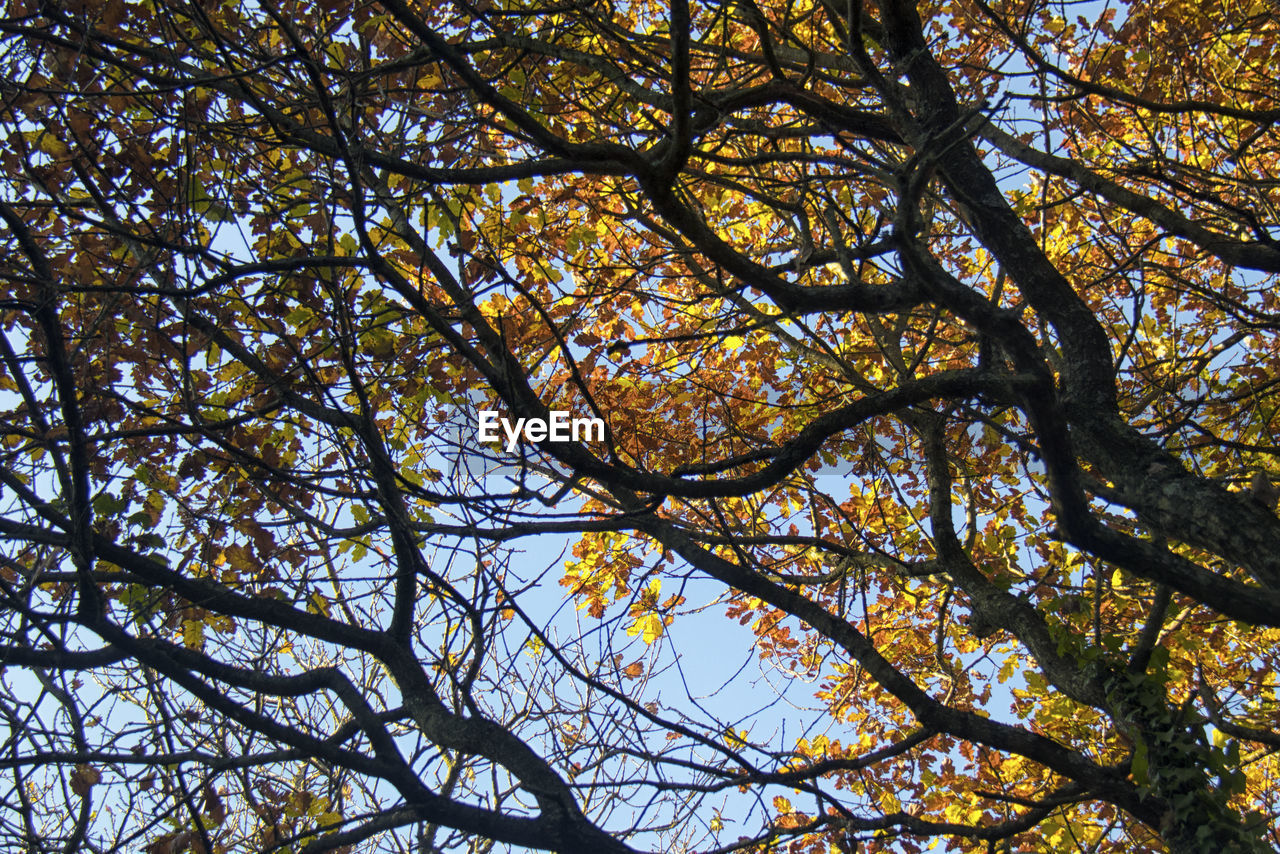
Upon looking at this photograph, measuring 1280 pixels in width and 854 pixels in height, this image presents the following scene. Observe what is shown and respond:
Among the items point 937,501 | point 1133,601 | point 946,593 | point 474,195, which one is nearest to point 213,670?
point 474,195

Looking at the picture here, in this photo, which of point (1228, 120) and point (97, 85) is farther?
point (1228, 120)

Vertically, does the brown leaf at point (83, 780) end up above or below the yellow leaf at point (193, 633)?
below

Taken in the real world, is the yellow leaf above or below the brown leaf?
above

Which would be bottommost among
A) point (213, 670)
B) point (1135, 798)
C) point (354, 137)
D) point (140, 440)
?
point (1135, 798)

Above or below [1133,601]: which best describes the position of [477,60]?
above

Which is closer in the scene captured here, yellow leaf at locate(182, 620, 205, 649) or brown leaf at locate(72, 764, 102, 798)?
brown leaf at locate(72, 764, 102, 798)

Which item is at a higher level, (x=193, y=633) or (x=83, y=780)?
(x=193, y=633)

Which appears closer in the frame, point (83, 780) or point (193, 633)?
point (83, 780)

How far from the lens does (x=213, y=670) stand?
3.18 metres

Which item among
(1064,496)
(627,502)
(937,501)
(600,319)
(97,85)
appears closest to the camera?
(1064,496)

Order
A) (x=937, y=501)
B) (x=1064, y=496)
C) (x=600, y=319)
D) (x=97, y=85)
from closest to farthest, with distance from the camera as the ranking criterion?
(x=1064, y=496), (x=97, y=85), (x=937, y=501), (x=600, y=319)

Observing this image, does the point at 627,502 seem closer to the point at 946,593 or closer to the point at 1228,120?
the point at 946,593

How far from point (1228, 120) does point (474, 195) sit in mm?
5270

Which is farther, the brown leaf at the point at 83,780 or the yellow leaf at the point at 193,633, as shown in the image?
the yellow leaf at the point at 193,633
